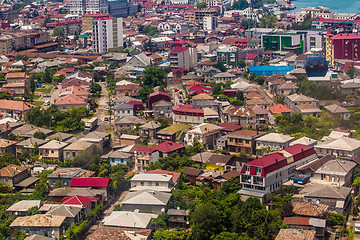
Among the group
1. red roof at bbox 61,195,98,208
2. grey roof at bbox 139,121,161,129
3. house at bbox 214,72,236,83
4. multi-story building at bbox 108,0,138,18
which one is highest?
multi-story building at bbox 108,0,138,18

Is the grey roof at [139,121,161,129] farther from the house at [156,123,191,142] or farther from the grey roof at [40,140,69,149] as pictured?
the grey roof at [40,140,69,149]

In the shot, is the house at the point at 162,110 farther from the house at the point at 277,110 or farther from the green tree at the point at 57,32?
the green tree at the point at 57,32

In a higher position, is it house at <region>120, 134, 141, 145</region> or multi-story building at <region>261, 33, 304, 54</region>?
multi-story building at <region>261, 33, 304, 54</region>

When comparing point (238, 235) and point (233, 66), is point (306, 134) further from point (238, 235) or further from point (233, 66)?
point (233, 66)

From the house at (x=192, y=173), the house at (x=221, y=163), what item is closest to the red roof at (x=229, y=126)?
the house at (x=221, y=163)

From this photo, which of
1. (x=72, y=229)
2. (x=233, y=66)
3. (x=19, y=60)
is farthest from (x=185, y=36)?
(x=72, y=229)

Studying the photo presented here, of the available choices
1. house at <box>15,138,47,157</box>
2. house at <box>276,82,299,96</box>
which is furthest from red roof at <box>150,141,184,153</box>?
house at <box>276,82,299,96</box>
